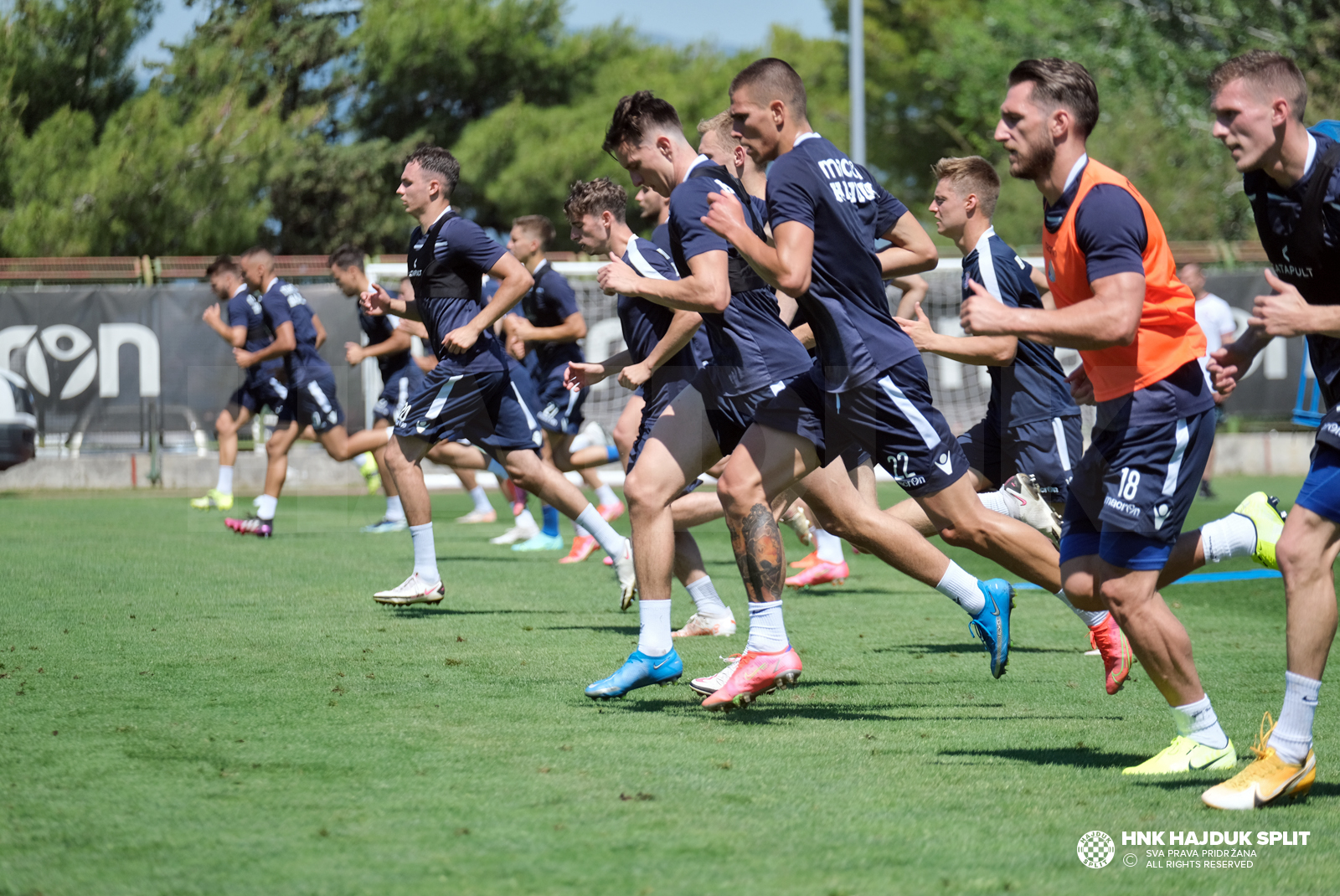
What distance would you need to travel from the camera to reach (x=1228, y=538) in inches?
193

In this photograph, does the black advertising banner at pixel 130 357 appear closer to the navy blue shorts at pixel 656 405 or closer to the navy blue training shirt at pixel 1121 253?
the navy blue shorts at pixel 656 405

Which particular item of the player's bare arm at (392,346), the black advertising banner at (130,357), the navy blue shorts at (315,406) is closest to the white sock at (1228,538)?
the player's bare arm at (392,346)

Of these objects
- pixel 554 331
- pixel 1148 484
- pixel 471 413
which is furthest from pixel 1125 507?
pixel 554 331

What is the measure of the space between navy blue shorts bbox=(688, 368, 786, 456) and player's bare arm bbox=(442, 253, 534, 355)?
2176 millimetres

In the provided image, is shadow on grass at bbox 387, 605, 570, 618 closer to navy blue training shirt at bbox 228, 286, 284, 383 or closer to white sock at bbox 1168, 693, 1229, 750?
white sock at bbox 1168, 693, 1229, 750

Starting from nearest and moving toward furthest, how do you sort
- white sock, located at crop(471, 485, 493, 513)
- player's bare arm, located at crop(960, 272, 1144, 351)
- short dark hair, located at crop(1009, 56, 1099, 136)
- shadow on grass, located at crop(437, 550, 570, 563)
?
player's bare arm, located at crop(960, 272, 1144, 351), short dark hair, located at crop(1009, 56, 1099, 136), shadow on grass, located at crop(437, 550, 570, 563), white sock, located at crop(471, 485, 493, 513)

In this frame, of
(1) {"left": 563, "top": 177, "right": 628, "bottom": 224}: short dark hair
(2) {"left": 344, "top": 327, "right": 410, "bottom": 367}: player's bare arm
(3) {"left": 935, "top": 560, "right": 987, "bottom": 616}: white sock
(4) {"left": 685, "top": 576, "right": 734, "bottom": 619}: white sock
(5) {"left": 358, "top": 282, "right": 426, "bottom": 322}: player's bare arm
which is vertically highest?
(1) {"left": 563, "top": 177, "right": 628, "bottom": 224}: short dark hair

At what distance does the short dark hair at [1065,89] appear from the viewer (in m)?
4.14

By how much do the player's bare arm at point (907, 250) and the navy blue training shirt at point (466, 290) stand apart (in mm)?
2718

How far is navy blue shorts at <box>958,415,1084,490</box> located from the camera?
6.80 metres

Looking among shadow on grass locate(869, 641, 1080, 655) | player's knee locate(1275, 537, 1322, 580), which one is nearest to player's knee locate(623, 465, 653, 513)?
shadow on grass locate(869, 641, 1080, 655)

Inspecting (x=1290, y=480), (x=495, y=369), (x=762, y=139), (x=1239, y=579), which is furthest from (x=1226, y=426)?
(x=762, y=139)

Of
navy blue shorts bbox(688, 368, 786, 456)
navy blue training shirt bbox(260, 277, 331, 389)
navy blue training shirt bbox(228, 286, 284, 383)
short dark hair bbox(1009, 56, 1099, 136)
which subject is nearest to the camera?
short dark hair bbox(1009, 56, 1099, 136)

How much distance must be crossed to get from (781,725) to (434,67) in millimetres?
29358
